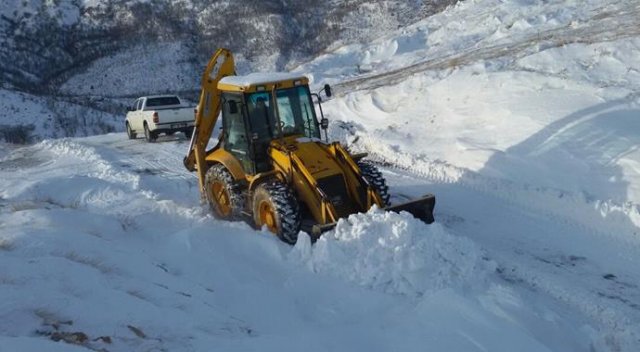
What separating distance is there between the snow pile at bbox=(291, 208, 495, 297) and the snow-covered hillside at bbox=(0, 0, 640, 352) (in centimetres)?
2

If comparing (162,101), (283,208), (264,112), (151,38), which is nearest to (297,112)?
(264,112)

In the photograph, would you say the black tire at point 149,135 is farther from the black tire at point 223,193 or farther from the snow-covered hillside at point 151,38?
the snow-covered hillside at point 151,38

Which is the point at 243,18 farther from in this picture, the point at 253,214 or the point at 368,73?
the point at 253,214

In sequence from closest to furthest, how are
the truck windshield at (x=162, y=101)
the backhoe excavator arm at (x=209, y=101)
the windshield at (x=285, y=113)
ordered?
the windshield at (x=285, y=113), the backhoe excavator arm at (x=209, y=101), the truck windshield at (x=162, y=101)

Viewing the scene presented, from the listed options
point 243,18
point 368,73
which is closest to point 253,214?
point 368,73

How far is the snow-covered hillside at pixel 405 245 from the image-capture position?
18.2 feet

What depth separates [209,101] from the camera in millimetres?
10344

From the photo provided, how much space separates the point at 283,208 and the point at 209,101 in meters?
2.96

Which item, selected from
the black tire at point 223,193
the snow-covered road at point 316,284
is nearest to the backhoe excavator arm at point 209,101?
the black tire at point 223,193

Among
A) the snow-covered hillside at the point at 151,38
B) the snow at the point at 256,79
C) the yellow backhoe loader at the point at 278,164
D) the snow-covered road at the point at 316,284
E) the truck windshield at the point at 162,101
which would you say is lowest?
the snow-covered road at the point at 316,284

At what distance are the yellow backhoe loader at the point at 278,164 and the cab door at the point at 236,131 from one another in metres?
0.02

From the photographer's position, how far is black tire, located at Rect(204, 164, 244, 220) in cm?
966

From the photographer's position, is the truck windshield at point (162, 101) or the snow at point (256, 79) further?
the truck windshield at point (162, 101)

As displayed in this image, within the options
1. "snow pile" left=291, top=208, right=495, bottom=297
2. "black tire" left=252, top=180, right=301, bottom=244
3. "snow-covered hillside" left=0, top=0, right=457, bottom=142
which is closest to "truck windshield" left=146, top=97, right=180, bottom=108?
"black tire" left=252, top=180, right=301, bottom=244
